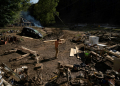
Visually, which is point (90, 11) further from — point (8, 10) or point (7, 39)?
point (7, 39)

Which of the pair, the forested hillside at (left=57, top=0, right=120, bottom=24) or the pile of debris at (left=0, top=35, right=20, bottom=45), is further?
the forested hillside at (left=57, top=0, right=120, bottom=24)

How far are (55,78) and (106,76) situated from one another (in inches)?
122

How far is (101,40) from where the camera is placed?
15602mm

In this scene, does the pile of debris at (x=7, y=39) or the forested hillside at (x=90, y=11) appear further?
the forested hillside at (x=90, y=11)

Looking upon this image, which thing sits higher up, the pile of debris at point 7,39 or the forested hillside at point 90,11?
the forested hillside at point 90,11

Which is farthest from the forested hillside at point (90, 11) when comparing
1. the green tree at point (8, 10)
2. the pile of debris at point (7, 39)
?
the pile of debris at point (7, 39)

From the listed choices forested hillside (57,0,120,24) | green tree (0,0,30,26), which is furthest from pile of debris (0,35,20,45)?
forested hillside (57,0,120,24)

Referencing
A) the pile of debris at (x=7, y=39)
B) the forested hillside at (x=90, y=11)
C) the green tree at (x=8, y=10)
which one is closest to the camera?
the pile of debris at (x=7, y=39)

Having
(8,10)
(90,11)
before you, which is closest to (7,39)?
(8,10)

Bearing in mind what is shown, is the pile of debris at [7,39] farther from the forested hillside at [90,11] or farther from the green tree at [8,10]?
the forested hillside at [90,11]

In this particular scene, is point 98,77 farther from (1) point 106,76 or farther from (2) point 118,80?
(2) point 118,80

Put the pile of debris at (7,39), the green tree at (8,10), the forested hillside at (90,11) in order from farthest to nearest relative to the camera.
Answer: the forested hillside at (90,11) → the green tree at (8,10) → the pile of debris at (7,39)

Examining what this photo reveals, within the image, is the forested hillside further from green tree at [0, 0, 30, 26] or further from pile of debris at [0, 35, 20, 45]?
pile of debris at [0, 35, 20, 45]

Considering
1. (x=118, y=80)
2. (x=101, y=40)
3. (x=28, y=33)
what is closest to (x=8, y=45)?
(x=28, y=33)
